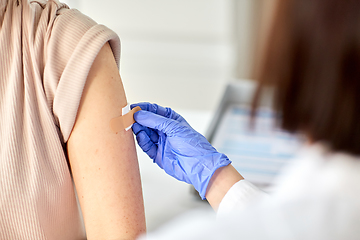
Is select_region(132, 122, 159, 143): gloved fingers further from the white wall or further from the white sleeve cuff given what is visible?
the white wall

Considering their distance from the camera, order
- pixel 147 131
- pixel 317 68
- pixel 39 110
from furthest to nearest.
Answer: pixel 147 131
pixel 39 110
pixel 317 68

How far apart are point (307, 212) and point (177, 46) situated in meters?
3.39

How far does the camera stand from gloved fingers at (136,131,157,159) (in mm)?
1121

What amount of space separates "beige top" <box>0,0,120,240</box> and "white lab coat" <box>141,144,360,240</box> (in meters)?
0.37

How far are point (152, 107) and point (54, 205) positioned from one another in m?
0.48

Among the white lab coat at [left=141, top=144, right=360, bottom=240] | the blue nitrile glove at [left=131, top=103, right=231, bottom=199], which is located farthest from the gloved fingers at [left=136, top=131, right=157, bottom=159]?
the white lab coat at [left=141, top=144, right=360, bottom=240]

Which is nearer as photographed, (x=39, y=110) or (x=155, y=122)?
(x=39, y=110)

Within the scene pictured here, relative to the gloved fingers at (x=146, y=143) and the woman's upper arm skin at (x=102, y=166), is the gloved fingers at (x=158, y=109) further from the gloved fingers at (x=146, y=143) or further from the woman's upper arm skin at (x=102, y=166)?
the woman's upper arm skin at (x=102, y=166)

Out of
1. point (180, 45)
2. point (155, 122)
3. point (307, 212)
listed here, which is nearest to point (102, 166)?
point (155, 122)

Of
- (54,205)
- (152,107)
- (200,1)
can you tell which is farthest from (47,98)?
(200,1)

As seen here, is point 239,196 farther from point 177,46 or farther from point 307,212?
point 177,46

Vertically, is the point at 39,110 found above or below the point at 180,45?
above

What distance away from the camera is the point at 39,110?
2.88 ft

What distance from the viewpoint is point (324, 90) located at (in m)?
0.54
